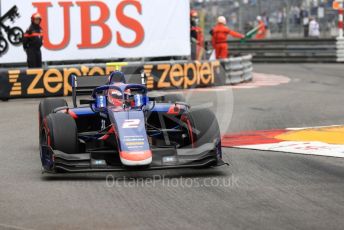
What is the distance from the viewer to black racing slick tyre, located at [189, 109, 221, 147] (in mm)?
9074

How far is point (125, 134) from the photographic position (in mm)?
8688

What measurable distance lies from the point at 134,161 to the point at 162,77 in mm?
12431

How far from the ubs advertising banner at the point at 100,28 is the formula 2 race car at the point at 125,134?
11438 mm

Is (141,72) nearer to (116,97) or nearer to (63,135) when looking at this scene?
(116,97)

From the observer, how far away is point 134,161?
8453 mm

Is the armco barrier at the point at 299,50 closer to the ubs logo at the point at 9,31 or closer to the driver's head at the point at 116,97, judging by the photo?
the ubs logo at the point at 9,31

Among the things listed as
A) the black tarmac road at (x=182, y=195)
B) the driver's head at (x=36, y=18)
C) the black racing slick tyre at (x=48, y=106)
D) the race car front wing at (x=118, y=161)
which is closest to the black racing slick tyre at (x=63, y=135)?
the race car front wing at (x=118, y=161)

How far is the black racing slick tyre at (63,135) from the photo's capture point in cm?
893

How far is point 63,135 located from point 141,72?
9.11 metres

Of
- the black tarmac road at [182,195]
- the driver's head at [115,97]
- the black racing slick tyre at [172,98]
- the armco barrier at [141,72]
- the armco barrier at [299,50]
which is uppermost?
the driver's head at [115,97]

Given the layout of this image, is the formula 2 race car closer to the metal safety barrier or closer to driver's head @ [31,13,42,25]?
driver's head @ [31,13,42,25]

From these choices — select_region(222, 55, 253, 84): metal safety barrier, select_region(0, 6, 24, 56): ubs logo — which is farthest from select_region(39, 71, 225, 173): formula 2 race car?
select_region(222, 55, 253, 84): metal safety barrier

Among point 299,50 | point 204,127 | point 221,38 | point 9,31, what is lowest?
point 299,50

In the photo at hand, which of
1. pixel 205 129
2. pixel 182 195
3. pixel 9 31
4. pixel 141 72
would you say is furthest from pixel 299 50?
pixel 182 195
